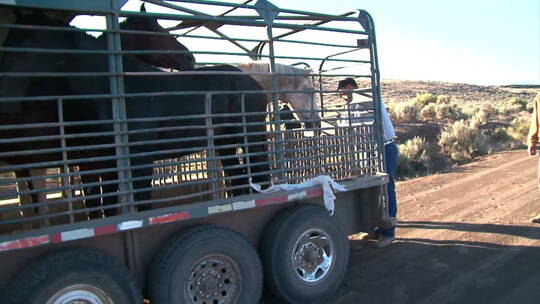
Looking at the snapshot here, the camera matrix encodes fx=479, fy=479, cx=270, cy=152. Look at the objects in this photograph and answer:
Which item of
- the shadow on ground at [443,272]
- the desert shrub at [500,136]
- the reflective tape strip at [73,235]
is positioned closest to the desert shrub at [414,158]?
the desert shrub at [500,136]

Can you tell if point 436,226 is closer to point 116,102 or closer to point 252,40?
point 252,40

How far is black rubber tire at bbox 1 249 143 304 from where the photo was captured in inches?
122

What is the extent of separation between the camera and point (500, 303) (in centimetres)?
441

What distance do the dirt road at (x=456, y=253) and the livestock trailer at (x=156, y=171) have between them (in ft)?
1.78

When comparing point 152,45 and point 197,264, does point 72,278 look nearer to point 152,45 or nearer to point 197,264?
point 197,264

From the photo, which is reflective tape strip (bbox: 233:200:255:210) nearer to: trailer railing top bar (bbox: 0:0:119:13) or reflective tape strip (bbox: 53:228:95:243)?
reflective tape strip (bbox: 53:228:95:243)

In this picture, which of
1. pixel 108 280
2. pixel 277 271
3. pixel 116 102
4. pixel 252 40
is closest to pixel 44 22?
pixel 116 102

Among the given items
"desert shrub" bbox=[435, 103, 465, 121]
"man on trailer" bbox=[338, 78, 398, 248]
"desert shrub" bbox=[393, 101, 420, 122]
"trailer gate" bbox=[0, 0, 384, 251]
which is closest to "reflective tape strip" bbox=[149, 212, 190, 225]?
"trailer gate" bbox=[0, 0, 384, 251]

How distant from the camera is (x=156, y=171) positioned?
5441 mm

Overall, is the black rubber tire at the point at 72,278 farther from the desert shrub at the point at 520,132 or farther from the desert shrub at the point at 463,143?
the desert shrub at the point at 520,132

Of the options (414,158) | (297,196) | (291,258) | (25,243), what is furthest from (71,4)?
(414,158)

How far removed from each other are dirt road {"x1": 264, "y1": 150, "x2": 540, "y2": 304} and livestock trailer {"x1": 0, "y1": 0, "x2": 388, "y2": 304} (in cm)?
54

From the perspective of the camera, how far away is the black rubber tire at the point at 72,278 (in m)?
3.10

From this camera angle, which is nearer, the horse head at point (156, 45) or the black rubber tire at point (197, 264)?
the black rubber tire at point (197, 264)
